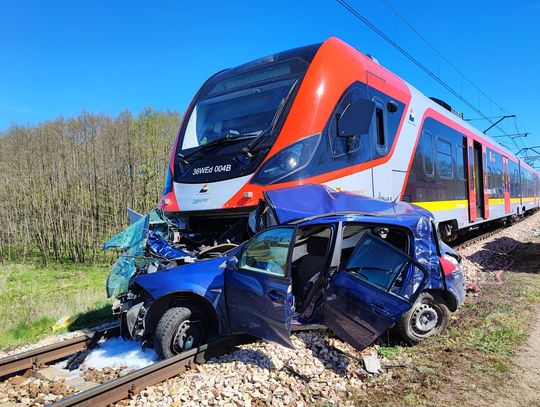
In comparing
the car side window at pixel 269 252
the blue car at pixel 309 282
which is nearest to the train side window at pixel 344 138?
the blue car at pixel 309 282

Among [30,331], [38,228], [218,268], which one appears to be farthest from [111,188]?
[218,268]

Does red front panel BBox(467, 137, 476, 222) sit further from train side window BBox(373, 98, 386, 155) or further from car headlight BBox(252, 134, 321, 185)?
car headlight BBox(252, 134, 321, 185)

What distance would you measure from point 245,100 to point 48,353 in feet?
14.2

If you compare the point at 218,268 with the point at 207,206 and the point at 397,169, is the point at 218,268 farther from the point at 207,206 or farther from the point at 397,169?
the point at 397,169

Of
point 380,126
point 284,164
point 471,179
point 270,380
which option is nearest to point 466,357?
point 270,380

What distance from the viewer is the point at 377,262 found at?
4438 mm

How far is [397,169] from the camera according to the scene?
7.78 meters

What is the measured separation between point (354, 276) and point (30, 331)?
553 centimetres

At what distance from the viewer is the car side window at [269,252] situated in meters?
4.41

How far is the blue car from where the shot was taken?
4281 mm

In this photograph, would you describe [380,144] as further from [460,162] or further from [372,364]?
[460,162]

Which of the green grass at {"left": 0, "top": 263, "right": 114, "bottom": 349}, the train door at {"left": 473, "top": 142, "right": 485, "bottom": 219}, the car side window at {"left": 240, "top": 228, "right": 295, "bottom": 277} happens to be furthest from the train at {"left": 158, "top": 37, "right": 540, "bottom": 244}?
the train door at {"left": 473, "top": 142, "right": 485, "bottom": 219}

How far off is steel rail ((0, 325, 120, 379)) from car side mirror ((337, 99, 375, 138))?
4199mm

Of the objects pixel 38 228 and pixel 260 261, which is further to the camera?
pixel 38 228
